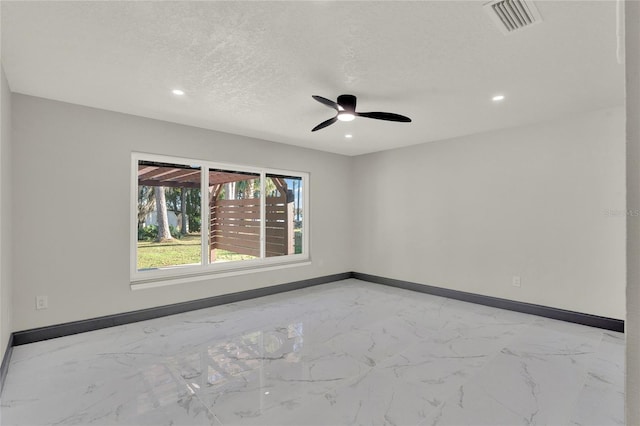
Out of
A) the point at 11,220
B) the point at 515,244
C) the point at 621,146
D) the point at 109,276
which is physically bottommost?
the point at 109,276

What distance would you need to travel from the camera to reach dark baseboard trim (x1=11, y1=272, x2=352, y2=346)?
10.5ft

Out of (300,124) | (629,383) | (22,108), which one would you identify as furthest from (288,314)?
(629,383)

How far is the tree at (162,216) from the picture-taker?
4.16 m

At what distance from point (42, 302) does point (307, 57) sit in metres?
3.50

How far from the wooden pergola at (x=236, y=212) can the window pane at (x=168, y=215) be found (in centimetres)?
1

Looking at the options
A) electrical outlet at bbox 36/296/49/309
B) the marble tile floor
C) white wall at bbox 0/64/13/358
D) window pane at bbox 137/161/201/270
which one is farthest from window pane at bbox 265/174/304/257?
white wall at bbox 0/64/13/358

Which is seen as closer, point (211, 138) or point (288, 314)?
point (288, 314)

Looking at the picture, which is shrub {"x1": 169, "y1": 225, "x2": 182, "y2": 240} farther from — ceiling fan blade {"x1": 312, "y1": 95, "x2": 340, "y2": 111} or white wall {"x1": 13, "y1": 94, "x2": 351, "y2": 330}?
ceiling fan blade {"x1": 312, "y1": 95, "x2": 340, "y2": 111}

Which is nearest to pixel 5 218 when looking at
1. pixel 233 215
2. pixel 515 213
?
pixel 233 215

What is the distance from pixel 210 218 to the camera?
4641mm

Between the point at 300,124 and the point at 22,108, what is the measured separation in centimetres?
285

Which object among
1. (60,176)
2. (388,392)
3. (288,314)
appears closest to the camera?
(388,392)

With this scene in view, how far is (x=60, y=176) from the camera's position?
11.1 feet

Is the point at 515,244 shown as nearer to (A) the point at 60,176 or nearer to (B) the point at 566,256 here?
(B) the point at 566,256
